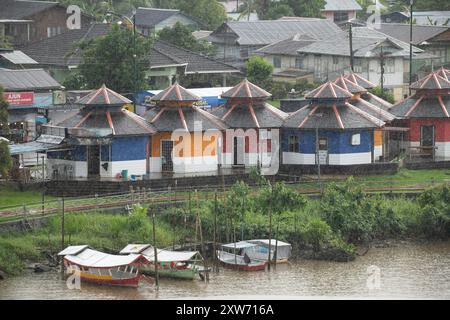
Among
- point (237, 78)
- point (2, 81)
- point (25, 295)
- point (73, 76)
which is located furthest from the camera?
point (237, 78)

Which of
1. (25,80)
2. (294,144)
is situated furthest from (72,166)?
(25,80)

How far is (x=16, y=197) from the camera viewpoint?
5503 centimetres

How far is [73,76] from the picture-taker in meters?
76.4

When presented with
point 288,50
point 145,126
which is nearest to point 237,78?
point 288,50

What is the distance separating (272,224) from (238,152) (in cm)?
857

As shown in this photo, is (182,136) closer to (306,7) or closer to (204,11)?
(204,11)

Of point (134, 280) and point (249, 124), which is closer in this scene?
point (134, 280)

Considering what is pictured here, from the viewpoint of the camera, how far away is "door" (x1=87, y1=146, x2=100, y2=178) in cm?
5775

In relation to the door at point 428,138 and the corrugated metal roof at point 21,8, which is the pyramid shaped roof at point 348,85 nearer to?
the door at point 428,138

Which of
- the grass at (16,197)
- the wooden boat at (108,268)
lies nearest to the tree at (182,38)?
the grass at (16,197)
